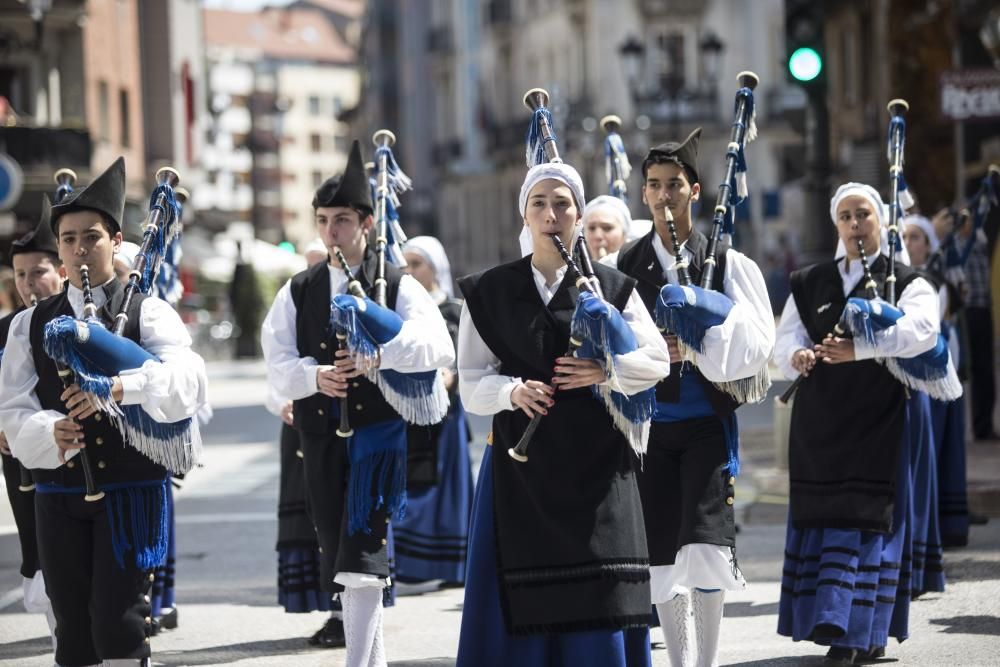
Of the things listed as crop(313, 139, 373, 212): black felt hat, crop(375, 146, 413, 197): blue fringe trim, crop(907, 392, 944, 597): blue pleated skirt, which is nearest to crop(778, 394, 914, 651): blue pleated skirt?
crop(907, 392, 944, 597): blue pleated skirt

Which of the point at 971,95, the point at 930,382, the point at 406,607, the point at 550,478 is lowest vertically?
the point at 406,607

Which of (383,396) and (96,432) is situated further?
(383,396)

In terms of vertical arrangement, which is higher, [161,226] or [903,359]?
[161,226]

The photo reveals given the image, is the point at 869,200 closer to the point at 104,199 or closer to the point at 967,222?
the point at 104,199

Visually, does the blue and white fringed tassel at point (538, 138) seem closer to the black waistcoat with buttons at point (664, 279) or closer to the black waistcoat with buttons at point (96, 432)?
the black waistcoat with buttons at point (664, 279)

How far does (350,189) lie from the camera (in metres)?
7.64

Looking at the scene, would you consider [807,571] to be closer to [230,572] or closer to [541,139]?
[541,139]

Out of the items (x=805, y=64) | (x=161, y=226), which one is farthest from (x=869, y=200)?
(x=805, y=64)

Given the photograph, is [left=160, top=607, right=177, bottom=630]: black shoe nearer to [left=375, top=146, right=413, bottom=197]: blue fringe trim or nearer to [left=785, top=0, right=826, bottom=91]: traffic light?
[left=375, top=146, right=413, bottom=197]: blue fringe trim

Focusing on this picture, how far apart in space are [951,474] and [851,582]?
272cm

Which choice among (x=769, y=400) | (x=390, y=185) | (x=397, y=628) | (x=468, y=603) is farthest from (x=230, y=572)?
(x=769, y=400)

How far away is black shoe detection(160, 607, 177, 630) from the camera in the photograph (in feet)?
30.1

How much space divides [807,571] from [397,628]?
2.23 metres

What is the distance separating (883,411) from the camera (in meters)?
8.01
